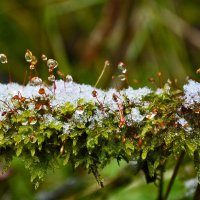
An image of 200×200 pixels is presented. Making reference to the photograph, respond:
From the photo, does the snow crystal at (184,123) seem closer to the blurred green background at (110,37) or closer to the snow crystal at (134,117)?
the snow crystal at (134,117)

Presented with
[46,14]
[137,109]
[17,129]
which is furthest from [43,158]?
[46,14]

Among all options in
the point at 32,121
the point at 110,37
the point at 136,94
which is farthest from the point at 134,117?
the point at 110,37

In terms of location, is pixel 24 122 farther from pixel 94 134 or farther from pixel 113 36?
pixel 113 36

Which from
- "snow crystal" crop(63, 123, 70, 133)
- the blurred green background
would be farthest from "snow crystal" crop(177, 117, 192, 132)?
the blurred green background

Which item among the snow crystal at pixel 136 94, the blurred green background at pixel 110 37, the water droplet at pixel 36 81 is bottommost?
the blurred green background at pixel 110 37

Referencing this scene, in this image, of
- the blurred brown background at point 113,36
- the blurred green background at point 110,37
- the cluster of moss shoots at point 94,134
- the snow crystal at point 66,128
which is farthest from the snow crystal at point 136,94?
the blurred brown background at point 113,36
